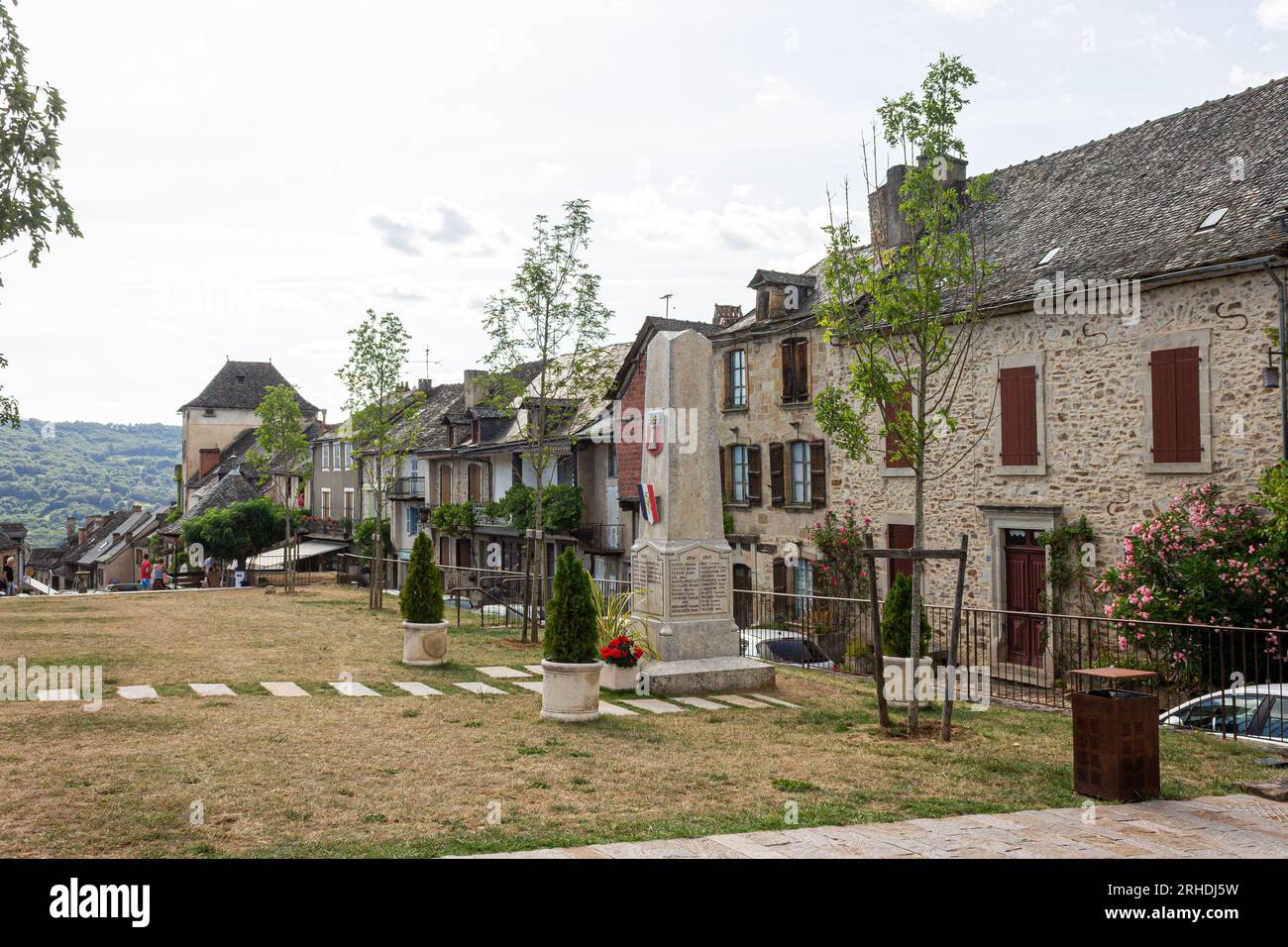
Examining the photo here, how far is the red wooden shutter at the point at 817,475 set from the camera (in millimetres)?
25547

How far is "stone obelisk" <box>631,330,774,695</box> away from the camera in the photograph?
537 inches

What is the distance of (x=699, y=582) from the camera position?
546 inches

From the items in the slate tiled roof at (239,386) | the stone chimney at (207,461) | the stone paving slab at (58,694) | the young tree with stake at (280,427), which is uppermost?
the slate tiled roof at (239,386)

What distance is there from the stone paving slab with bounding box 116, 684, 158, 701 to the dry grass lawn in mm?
182

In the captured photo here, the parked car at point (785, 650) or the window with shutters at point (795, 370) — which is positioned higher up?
the window with shutters at point (795, 370)

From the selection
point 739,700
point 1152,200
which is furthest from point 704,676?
point 1152,200

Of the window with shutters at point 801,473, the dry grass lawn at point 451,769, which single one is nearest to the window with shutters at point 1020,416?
the window with shutters at point 801,473

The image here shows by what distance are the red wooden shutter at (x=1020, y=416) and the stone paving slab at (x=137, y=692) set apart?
633 inches

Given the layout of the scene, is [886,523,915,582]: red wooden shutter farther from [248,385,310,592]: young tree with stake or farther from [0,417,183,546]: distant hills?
[0,417,183,546]: distant hills

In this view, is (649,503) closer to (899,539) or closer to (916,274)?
(916,274)

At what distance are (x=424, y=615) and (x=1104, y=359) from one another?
1321cm

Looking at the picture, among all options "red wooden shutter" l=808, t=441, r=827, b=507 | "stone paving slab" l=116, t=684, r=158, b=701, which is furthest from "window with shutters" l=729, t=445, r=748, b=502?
"stone paving slab" l=116, t=684, r=158, b=701

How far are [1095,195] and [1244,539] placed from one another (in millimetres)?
9001

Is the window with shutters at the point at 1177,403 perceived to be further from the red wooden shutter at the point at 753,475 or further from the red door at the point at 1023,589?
the red wooden shutter at the point at 753,475
